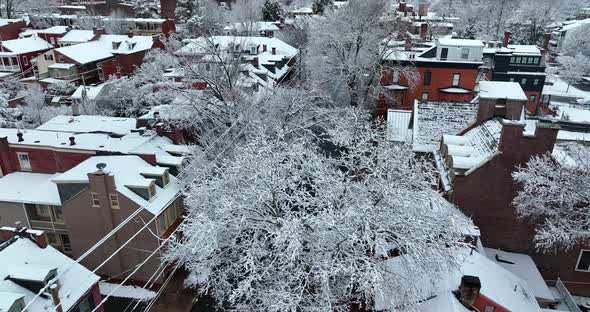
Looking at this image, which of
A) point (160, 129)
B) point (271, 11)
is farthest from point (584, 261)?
point (271, 11)

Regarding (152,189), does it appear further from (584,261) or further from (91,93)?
(91,93)

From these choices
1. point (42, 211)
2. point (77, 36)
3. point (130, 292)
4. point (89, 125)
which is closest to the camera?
point (130, 292)

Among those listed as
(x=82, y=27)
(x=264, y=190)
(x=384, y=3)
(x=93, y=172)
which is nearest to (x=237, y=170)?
(x=264, y=190)

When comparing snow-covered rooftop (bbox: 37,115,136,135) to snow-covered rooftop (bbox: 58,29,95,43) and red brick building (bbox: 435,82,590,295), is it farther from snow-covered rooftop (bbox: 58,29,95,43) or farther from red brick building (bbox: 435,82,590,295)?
snow-covered rooftop (bbox: 58,29,95,43)

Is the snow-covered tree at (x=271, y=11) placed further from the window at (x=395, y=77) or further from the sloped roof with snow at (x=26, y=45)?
the window at (x=395, y=77)

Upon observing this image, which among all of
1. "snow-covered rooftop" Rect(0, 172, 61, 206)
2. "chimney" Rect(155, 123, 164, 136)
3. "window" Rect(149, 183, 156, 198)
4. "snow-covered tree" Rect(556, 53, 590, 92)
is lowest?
"snow-covered tree" Rect(556, 53, 590, 92)

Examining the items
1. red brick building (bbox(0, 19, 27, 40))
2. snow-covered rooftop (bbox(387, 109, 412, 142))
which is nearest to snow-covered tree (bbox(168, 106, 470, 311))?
snow-covered rooftop (bbox(387, 109, 412, 142))
